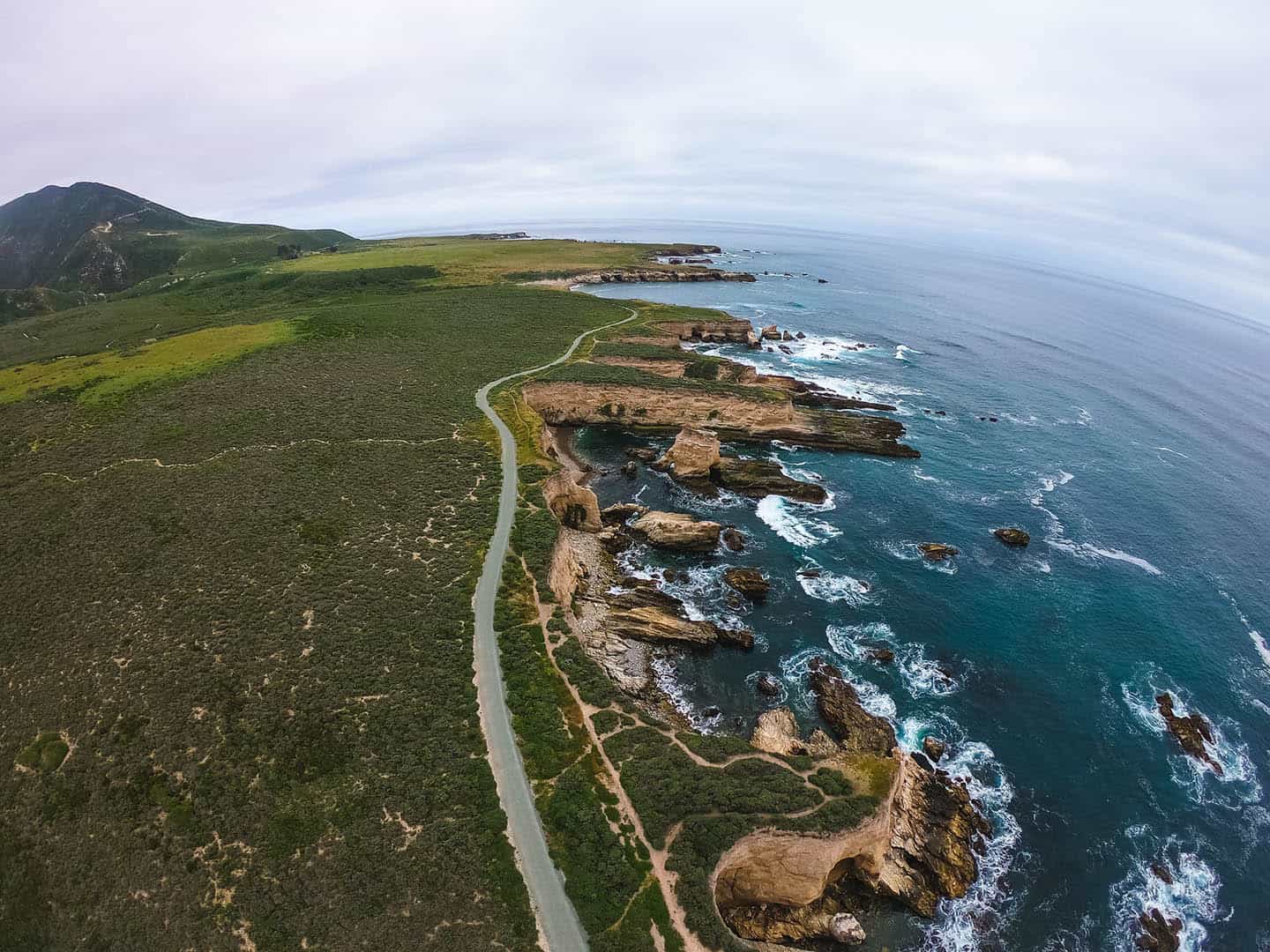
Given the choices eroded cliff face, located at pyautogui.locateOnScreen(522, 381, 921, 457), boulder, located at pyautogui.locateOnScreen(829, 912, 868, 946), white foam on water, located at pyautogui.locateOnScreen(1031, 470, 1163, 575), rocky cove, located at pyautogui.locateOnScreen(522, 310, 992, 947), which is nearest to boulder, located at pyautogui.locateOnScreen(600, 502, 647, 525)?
rocky cove, located at pyautogui.locateOnScreen(522, 310, 992, 947)

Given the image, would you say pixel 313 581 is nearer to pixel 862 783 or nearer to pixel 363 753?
pixel 363 753

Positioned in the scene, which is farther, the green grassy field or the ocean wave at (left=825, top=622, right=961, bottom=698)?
the ocean wave at (left=825, top=622, right=961, bottom=698)

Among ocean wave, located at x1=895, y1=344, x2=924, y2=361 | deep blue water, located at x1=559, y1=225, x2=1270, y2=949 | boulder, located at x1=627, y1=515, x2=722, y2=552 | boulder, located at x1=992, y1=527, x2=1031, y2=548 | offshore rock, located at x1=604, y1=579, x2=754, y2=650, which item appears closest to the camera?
deep blue water, located at x1=559, y1=225, x2=1270, y2=949

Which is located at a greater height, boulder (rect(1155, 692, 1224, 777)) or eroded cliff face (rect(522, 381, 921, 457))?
eroded cliff face (rect(522, 381, 921, 457))

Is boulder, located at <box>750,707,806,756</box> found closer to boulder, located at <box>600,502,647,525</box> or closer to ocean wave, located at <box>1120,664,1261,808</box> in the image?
ocean wave, located at <box>1120,664,1261,808</box>

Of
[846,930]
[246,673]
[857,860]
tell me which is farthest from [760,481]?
[246,673]

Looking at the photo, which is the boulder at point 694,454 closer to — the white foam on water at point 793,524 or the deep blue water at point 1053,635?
the deep blue water at point 1053,635
